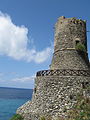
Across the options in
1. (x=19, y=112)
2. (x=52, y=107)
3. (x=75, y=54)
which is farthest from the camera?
(x=75, y=54)

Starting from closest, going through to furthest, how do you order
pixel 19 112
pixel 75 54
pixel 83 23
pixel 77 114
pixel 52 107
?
pixel 77 114 → pixel 52 107 → pixel 19 112 → pixel 75 54 → pixel 83 23

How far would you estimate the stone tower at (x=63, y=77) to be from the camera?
2145 centimetres

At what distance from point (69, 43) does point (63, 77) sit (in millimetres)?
8019

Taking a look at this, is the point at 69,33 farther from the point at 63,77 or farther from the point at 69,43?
the point at 63,77

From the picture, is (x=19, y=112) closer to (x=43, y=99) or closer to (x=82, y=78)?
(x=43, y=99)

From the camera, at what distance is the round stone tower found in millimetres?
27578

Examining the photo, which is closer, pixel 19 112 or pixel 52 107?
pixel 52 107

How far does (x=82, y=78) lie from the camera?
2211 centimetres

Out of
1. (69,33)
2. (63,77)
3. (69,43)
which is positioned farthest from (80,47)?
(63,77)

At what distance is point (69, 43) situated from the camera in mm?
28812

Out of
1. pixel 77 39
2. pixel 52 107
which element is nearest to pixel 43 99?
pixel 52 107

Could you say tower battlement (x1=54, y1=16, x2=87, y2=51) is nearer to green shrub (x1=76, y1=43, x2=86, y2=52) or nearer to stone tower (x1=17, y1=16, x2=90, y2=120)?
stone tower (x1=17, y1=16, x2=90, y2=120)

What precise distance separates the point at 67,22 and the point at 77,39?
3147mm

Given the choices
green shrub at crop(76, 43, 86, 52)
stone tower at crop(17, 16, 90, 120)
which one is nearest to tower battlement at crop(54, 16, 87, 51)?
stone tower at crop(17, 16, 90, 120)
